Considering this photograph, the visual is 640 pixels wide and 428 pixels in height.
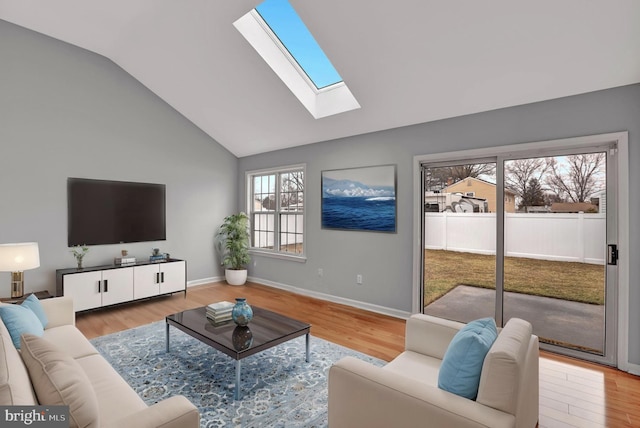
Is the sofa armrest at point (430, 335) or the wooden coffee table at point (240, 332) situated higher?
the sofa armrest at point (430, 335)

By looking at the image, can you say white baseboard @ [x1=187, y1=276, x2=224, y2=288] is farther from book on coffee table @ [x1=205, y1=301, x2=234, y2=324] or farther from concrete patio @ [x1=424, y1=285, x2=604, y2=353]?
concrete patio @ [x1=424, y1=285, x2=604, y2=353]

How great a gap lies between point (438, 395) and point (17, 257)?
144 inches

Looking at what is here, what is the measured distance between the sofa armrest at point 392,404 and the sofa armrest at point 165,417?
701 mm

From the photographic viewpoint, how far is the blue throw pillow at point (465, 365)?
1423 millimetres

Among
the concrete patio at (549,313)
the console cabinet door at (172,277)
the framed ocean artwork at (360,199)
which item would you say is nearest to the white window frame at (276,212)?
the framed ocean artwork at (360,199)

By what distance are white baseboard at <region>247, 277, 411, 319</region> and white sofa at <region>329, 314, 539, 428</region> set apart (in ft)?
7.15

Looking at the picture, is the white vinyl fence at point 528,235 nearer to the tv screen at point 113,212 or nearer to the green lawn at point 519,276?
the green lawn at point 519,276

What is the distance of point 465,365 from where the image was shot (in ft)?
4.74

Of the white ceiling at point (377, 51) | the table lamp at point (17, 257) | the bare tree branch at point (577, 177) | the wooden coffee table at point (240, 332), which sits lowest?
the wooden coffee table at point (240, 332)

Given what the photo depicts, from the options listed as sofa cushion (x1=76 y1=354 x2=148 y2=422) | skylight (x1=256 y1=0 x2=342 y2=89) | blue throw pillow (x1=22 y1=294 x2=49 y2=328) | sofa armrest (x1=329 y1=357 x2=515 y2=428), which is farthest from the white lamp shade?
skylight (x1=256 y1=0 x2=342 y2=89)

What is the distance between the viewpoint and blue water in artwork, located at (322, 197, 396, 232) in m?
4.21

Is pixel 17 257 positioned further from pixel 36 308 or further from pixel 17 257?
pixel 36 308

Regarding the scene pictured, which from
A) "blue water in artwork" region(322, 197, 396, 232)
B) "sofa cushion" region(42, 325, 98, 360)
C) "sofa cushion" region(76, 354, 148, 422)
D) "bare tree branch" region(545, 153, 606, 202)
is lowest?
"sofa cushion" region(76, 354, 148, 422)

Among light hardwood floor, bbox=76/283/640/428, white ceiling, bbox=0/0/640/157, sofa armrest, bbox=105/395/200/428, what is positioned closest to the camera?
sofa armrest, bbox=105/395/200/428
